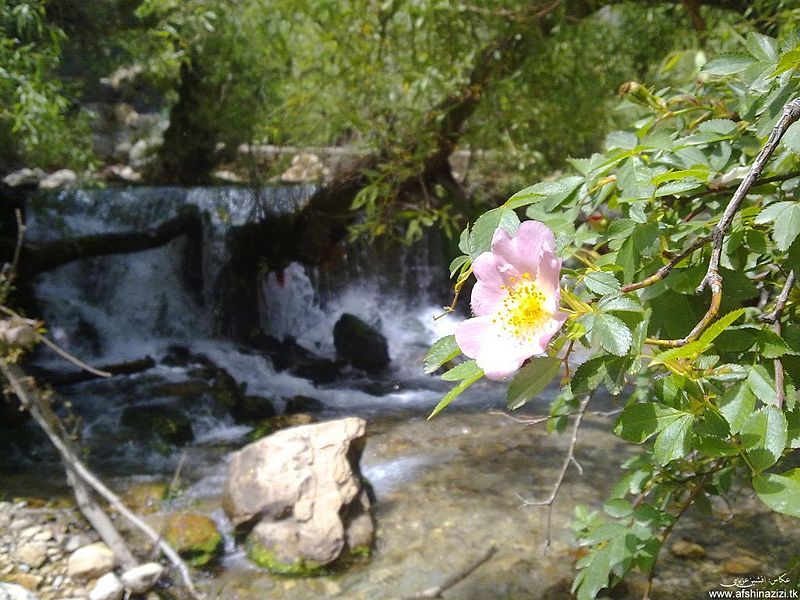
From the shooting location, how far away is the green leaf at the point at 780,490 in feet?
2.50

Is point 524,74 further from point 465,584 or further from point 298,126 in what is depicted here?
point 465,584

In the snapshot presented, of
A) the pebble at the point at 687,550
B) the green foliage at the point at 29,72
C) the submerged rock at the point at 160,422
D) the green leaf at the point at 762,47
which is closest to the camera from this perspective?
the green leaf at the point at 762,47

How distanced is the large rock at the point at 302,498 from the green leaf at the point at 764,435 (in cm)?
258

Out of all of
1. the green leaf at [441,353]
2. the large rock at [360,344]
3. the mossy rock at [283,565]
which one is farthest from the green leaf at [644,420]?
the large rock at [360,344]

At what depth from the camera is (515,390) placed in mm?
784

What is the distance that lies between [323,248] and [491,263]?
6.41 m

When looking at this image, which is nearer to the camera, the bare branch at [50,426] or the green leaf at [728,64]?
the green leaf at [728,64]

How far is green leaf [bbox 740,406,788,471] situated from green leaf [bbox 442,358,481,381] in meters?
0.33

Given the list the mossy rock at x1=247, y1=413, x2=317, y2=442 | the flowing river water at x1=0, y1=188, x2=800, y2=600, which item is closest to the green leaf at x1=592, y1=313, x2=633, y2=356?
Result: the flowing river water at x1=0, y1=188, x2=800, y2=600

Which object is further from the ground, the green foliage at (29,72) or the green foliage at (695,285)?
the green foliage at (29,72)

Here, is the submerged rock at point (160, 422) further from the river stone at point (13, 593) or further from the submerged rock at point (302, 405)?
the river stone at point (13, 593)

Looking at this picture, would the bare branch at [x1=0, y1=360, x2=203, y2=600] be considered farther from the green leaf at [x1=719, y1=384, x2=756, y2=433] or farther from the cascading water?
the green leaf at [x1=719, y1=384, x2=756, y2=433]

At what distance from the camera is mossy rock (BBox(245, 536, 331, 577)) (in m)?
3.02

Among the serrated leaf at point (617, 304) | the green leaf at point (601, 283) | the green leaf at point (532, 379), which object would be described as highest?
the green leaf at point (601, 283)
